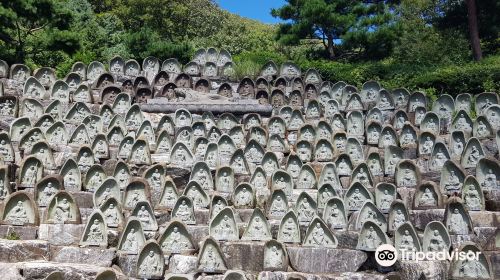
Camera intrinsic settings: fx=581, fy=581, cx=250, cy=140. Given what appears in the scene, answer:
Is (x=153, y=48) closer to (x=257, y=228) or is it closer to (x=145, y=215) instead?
(x=145, y=215)

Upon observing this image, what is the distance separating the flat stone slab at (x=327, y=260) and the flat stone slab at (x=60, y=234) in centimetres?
293

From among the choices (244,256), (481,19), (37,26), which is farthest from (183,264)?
(481,19)

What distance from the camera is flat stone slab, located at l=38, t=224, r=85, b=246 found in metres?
7.77

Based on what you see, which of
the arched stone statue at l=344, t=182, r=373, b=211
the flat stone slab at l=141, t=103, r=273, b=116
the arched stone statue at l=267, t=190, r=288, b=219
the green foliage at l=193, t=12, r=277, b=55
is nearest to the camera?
the arched stone statue at l=267, t=190, r=288, b=219

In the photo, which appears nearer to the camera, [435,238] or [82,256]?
[82,256]

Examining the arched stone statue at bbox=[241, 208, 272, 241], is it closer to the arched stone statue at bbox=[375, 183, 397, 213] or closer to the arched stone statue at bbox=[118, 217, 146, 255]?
the arched stone statue at bbox=[118, 217, 146, 255]

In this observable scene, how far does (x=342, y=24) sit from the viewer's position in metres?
18.7

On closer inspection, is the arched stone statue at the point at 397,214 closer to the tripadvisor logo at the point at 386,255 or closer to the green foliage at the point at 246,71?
the tripadvisor logo at the point at 386,255

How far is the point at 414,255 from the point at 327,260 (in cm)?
115

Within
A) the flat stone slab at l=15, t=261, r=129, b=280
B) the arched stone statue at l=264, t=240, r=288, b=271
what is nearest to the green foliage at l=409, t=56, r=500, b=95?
the arched stone statue at l=264, t=240, r=288, b=271

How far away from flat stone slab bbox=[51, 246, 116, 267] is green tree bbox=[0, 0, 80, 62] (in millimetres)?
8670

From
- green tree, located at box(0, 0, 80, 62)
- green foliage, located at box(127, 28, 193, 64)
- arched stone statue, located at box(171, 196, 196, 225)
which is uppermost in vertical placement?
green foliage, located at box(127, 28, 193, 64)

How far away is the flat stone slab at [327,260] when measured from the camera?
7531 millimetres

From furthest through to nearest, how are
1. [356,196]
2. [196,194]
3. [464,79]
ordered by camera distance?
[464,79] < [196,194] < [356,196]
